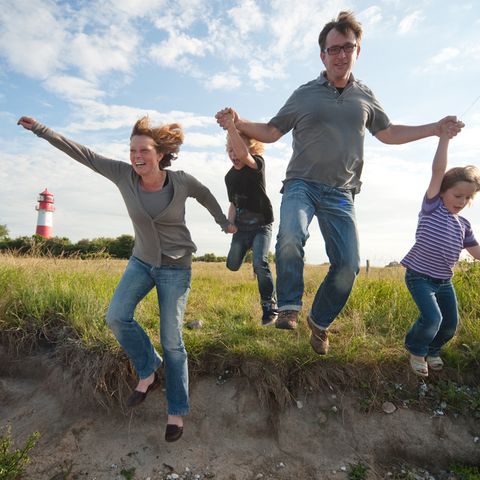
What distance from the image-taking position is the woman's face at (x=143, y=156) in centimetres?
383

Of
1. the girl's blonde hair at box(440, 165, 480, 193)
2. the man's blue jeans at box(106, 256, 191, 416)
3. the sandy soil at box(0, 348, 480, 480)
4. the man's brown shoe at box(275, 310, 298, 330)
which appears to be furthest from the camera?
the sandy soil at box(0, 348, 480, 480)

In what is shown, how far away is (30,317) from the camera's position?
5516mm

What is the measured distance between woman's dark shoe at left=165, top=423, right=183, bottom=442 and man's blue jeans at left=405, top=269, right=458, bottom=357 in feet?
8.43

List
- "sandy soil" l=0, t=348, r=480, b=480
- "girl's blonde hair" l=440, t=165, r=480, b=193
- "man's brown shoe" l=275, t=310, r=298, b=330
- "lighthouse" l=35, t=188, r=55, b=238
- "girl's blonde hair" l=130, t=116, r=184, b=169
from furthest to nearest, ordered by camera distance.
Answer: "lighthouse" l=35, t=188, r=55, b=238
"sandy soil" l=0, t=348, r=480, b=480
"girl's blonde hair" l=440, t=165, r=480, b=193
"girl's blonde hair" l=130, t=116, r=184, b=169
"man's brown shoe" l=275, t=310, r=298, b=330

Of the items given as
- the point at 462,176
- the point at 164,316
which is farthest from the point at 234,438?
the point at 462,176

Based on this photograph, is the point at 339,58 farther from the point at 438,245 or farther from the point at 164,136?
the point at 438,245

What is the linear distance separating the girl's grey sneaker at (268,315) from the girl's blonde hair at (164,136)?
2.15 metres

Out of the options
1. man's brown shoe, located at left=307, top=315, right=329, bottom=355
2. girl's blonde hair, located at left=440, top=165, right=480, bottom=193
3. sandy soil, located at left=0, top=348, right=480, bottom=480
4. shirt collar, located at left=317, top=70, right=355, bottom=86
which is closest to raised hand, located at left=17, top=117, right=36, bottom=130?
shirt collar, located at left=317, top=70, right=355, bottom=86

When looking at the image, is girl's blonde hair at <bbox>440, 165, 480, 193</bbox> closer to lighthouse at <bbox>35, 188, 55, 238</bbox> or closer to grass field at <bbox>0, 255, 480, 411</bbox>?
grass field at <bbox>0, 255, 480, 411</bbox>

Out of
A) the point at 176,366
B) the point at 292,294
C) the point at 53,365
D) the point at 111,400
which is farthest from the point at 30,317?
the point at 292,294

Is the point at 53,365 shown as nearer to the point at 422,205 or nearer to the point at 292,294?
the point at 292,294

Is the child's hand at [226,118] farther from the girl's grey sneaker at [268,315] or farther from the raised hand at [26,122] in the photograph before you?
the girl's grey sneaker at [268,315]

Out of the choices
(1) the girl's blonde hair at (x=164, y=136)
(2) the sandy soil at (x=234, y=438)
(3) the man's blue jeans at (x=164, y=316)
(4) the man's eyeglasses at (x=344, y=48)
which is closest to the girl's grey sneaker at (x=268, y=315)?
(2) the sandy soil at (x=234, y=438)

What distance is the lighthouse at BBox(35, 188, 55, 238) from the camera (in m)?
39.7
